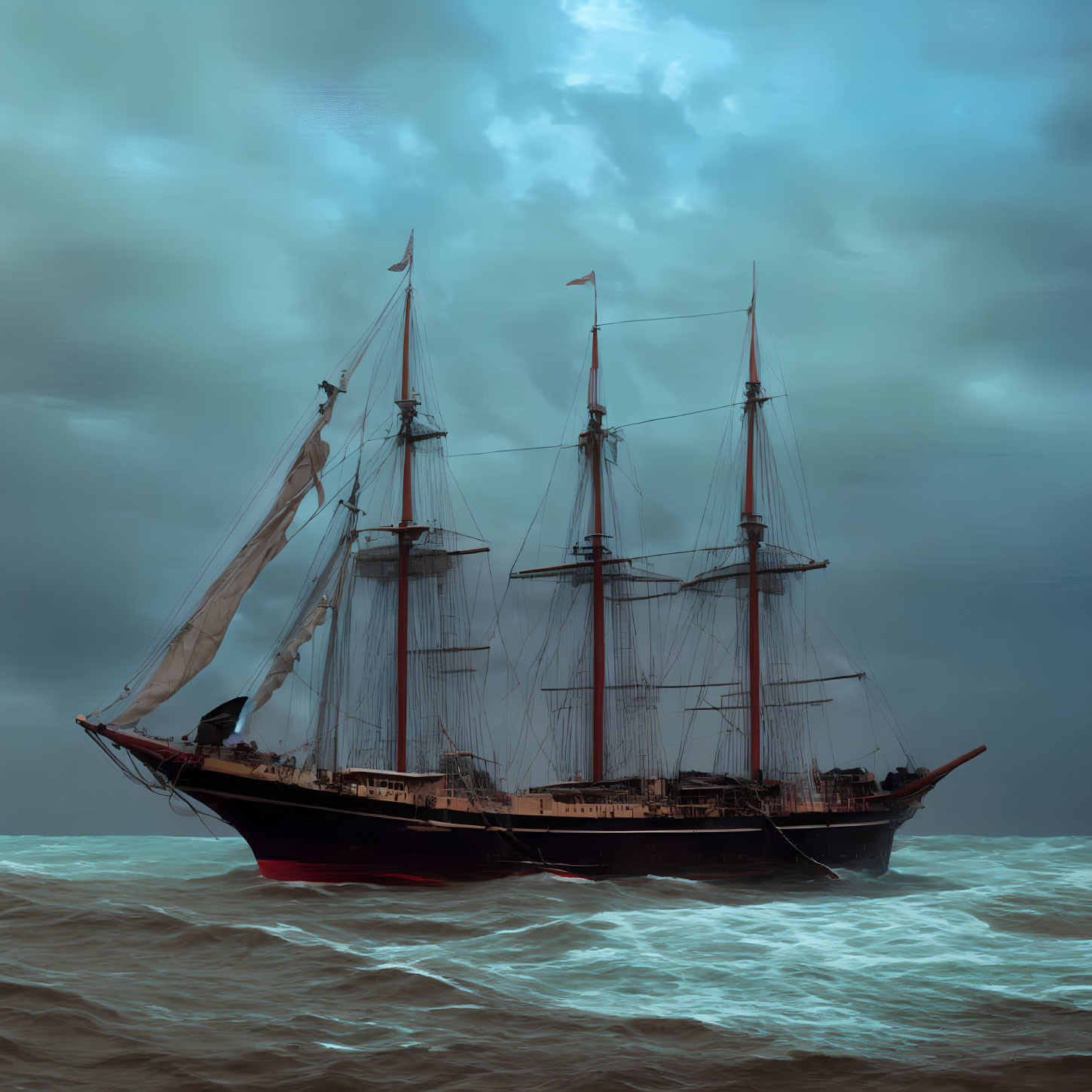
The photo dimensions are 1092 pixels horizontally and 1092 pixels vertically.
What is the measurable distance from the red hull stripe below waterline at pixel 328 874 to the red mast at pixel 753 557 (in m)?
24.2

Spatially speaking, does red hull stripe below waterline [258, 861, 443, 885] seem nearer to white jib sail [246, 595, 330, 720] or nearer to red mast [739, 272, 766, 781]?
white jib sail [246, 595, 330, 720]

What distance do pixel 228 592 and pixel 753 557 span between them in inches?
1420

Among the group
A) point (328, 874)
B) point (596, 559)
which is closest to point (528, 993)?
point (328, 874)

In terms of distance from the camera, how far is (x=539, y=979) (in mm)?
22469

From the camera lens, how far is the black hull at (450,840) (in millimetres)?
47281

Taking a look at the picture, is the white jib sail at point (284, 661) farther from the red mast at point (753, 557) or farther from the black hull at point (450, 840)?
the red mast at point (753, 557)

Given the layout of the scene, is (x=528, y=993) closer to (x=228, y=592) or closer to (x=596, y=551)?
(x=228, y=592)

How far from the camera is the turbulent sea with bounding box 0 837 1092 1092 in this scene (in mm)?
15062

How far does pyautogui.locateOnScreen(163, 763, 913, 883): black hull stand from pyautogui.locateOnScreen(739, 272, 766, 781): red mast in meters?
7.83

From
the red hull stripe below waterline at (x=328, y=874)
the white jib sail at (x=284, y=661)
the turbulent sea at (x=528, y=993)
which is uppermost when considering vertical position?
the white jib sail at (x=284, y=661)

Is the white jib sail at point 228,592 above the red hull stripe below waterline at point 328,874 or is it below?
above

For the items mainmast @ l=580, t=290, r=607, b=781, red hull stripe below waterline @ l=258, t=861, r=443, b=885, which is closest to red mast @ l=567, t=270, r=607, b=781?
mainmast @ l=580, t=290, r=607, b=781

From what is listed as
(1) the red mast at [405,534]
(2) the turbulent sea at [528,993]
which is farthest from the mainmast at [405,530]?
(2) the turbulent sea at [528,993]

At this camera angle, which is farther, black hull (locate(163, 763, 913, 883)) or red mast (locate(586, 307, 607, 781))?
red mast (locate(586, 307, 607, 781))
